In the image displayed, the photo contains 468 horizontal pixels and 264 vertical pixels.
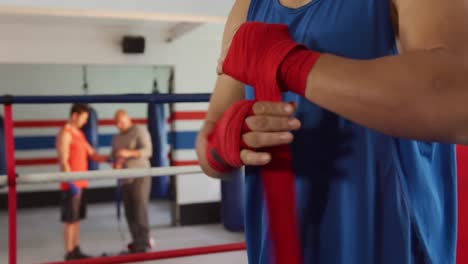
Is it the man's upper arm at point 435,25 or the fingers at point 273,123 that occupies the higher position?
the man's upper arm at point 435,25

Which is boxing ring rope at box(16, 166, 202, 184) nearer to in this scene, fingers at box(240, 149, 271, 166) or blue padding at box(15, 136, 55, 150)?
fingers at box(240, 149, 271, 166)

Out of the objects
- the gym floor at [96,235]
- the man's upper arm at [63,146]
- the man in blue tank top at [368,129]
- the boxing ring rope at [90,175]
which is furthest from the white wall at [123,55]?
the man in blue tank top at [368,129]

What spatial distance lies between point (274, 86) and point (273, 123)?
4cm

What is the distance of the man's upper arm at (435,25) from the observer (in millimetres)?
516

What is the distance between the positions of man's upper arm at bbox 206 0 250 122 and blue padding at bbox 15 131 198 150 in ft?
17.7

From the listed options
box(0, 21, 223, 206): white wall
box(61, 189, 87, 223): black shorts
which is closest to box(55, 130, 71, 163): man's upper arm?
box(61, 189, 87, 223): black shorts

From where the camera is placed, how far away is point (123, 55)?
6.08m

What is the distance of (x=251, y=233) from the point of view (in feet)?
2.65

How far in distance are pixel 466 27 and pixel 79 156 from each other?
451 cm

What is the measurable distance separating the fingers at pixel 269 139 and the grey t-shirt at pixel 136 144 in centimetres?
421

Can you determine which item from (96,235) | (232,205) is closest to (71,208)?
(96,235)

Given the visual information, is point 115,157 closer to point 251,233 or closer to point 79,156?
point 79,156

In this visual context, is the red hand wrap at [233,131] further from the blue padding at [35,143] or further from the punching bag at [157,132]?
the blue padding at [35,143]

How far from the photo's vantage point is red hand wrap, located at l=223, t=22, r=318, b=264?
0.58 m
